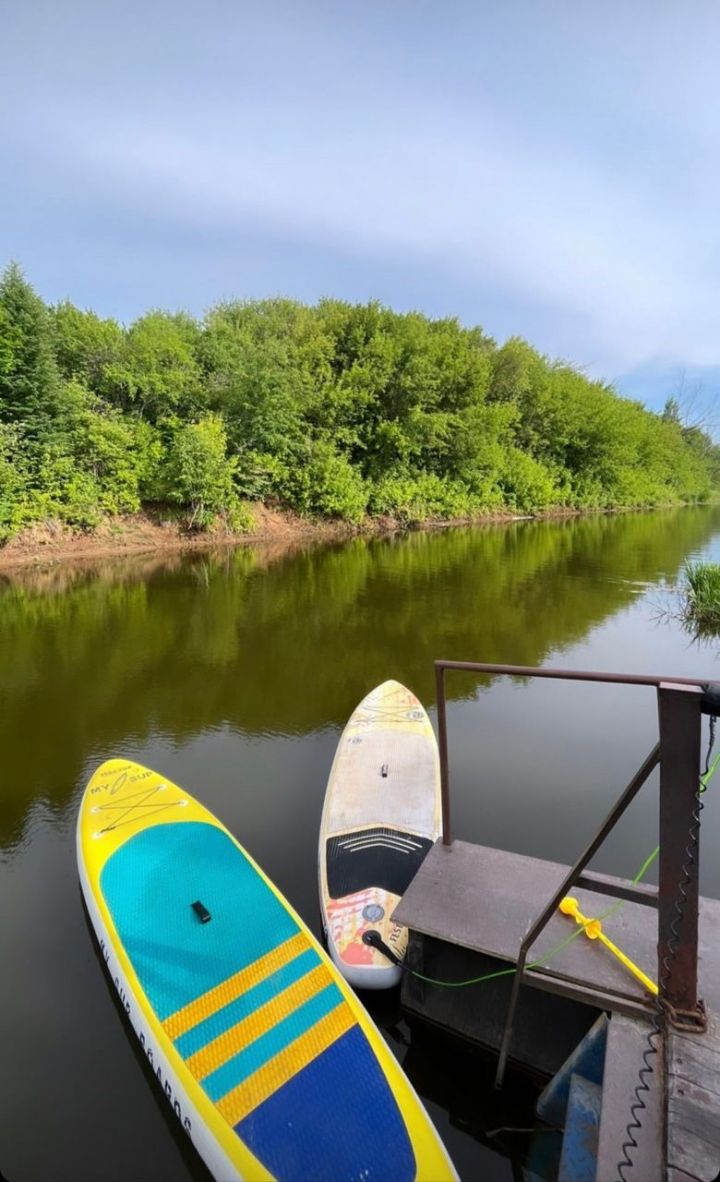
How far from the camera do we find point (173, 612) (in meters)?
12.4

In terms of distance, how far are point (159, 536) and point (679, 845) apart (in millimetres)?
20818

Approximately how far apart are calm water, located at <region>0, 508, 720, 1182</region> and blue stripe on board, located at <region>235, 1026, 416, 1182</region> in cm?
51

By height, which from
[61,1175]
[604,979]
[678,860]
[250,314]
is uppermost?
[250,314]

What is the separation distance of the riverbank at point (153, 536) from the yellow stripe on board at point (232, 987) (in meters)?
16.7

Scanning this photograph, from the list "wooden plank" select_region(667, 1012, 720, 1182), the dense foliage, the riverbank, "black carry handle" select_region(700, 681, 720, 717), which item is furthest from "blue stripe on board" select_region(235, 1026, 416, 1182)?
the dense foliage

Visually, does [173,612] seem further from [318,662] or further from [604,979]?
[604,979]

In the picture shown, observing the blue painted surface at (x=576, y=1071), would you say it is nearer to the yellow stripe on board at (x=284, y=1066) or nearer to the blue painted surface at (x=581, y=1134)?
the blue painted surface at (x=581, y=1134)

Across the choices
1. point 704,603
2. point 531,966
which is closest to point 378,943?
point 531,966

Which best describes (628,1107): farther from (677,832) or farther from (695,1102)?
(677,832)

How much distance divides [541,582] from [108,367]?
55.8 feet

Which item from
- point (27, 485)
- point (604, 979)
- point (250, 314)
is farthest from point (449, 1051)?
point (250, 314)

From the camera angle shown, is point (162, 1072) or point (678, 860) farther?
point (162, 1072)

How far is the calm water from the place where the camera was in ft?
9.14

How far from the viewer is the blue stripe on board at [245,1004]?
2.65 metres
